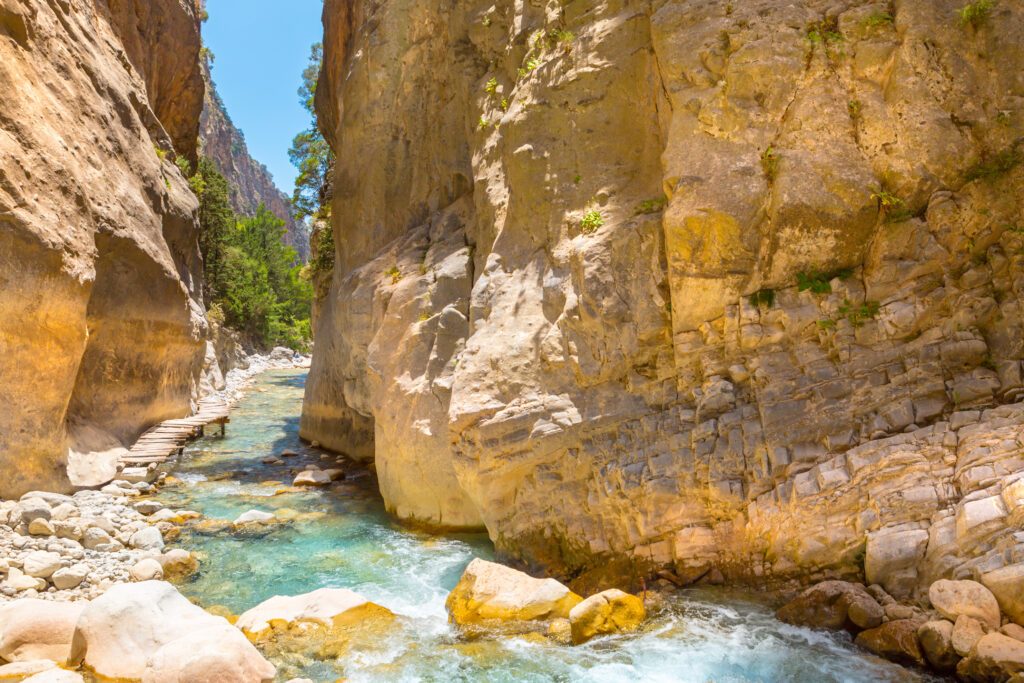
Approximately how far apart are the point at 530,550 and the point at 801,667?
3.88 metres

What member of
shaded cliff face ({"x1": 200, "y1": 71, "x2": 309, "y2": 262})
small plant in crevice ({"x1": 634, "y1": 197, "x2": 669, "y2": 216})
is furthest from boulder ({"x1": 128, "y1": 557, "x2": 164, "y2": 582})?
shaded cliff face ({"x1": 200, "y1": 71, "x2": 309, "y2": 262})

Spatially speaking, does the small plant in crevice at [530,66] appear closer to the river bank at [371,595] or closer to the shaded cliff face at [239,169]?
the river bank at [371,595]

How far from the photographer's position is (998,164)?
7.50m

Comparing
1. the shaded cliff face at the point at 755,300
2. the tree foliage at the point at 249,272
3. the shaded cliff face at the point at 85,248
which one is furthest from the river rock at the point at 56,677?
the tree foliage at the point at 249,272

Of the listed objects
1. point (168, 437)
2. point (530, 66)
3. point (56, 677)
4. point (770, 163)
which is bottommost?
point (56, 677)

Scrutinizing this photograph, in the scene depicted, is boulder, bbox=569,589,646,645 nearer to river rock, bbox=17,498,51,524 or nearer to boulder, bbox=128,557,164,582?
boulder, bbox=128,557,164,582

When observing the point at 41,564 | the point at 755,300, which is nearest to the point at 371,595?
the point at 41,564

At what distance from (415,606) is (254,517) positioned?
479cm

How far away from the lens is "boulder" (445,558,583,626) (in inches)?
296

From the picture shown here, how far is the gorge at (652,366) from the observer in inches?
263

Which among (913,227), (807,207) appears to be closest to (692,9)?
(807,207)

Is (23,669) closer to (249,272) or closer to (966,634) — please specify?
(966,634)

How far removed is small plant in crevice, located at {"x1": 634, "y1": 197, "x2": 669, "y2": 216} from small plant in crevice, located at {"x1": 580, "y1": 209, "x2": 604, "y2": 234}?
541 millimetres

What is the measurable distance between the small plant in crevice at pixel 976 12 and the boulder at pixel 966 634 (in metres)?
6.72
